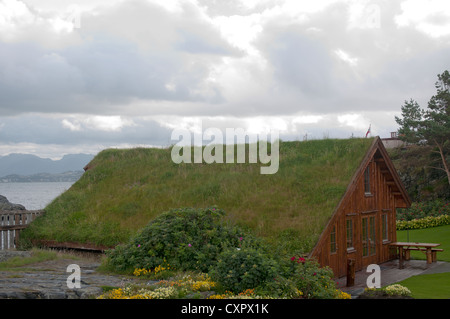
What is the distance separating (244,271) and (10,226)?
14809 mm

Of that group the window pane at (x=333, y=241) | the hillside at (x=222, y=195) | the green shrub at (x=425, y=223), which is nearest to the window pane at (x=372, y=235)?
the hillside at (x=222, y=195)

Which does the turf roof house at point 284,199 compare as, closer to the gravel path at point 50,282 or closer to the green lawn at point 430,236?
the green lawn at point 430,236

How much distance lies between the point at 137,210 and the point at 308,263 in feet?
35.7

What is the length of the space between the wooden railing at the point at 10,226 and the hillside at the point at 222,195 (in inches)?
19.2

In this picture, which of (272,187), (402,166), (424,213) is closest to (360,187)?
(272,187)

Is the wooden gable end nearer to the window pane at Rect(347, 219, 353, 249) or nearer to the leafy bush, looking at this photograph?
the window pane at Rect(347, 219, 353, 249)

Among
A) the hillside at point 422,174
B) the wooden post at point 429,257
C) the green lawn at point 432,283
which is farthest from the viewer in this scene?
the hillside at point 422,174

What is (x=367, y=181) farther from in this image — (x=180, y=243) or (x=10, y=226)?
(x=10, y=226)

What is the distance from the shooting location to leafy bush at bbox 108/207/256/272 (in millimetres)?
12359

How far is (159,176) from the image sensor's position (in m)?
23.0

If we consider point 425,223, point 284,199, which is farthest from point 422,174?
point 284,199

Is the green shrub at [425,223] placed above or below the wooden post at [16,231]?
below

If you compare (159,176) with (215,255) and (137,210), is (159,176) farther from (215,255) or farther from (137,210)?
(215,255)

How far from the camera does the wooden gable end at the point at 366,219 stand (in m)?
16.6
